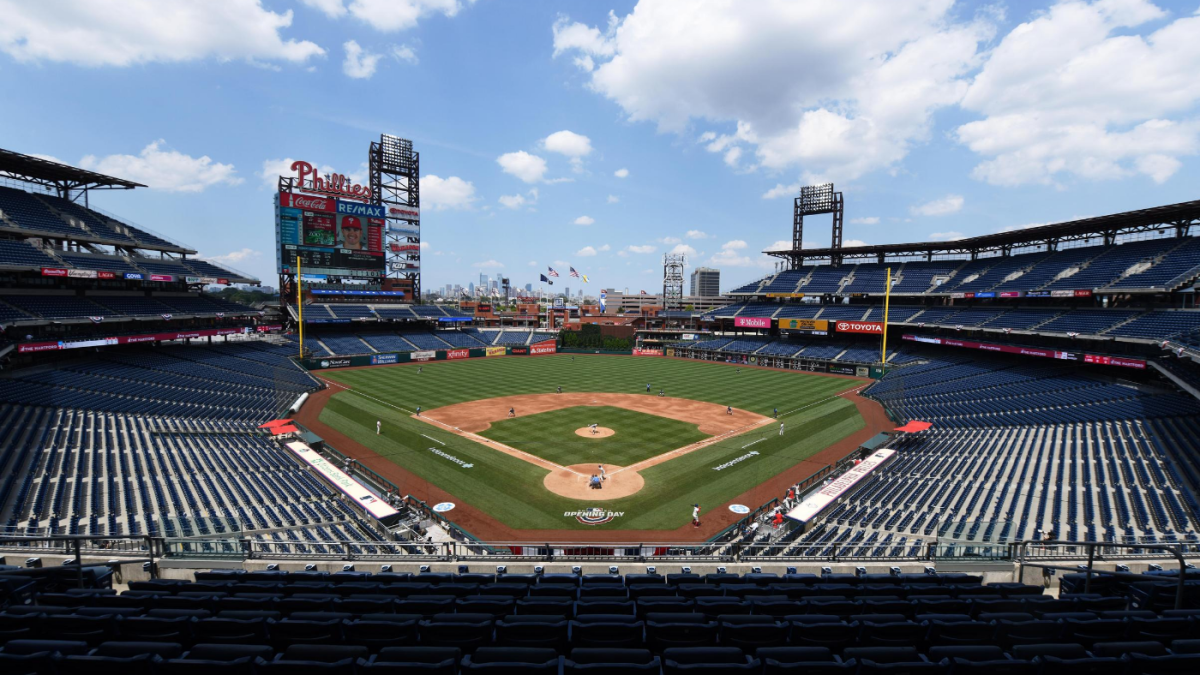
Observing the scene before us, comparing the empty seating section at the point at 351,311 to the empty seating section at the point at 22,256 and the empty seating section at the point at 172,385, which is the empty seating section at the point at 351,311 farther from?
the empty seating section at the point at 22,256

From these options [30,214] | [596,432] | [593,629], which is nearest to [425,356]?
[30,214]

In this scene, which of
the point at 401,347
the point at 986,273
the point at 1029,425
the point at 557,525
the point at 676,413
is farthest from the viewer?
the point at 401,347

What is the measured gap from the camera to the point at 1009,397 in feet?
114

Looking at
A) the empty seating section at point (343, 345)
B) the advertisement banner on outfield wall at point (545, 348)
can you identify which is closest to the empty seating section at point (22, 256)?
the empty seating section at point (343, 345)

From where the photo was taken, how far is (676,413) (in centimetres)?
4028

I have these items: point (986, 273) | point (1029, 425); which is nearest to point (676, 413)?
point (1029, 425)

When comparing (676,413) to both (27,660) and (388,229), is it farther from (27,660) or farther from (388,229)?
(388,229)

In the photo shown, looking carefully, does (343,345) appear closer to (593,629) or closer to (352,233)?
(352,233)

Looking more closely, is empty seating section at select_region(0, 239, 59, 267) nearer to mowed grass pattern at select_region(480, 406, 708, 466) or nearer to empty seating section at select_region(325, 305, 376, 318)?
empty seating section at select_region(325, 305, 376, 318)

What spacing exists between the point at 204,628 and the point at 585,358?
70.9 meters

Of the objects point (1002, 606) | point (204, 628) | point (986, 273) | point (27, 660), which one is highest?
point (986, 273)

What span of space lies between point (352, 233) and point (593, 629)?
232 feet

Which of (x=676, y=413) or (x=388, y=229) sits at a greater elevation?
(x=388, y=229)

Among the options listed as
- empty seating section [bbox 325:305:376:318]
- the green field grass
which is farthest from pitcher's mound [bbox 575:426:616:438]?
empty seating section [bbox 325:305:376:318]
